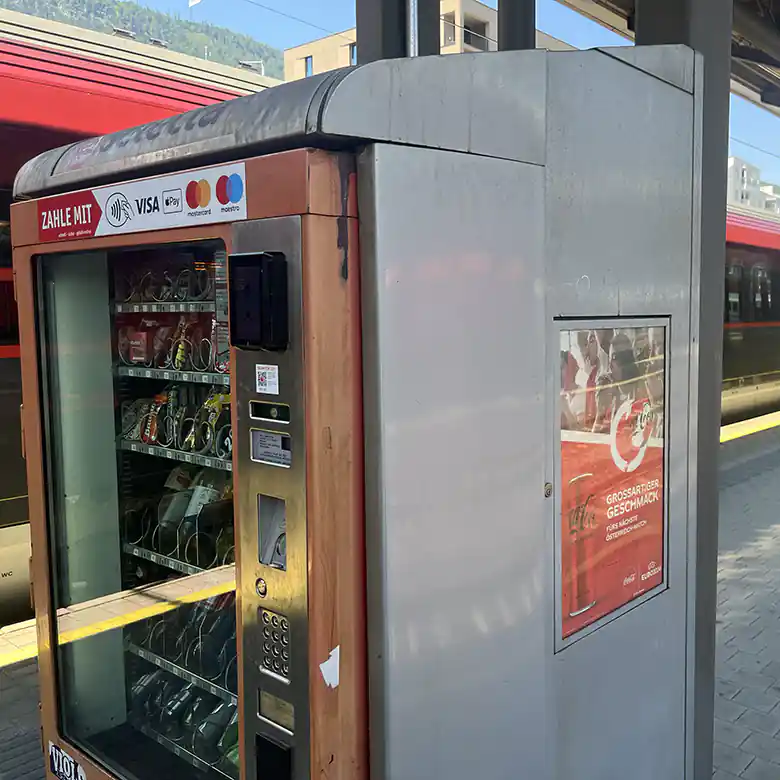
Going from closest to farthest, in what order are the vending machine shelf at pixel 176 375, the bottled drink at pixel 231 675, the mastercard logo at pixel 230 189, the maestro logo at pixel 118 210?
the mastercard logo at pixel 230 189 < the maestro logo at pixel 118 210 < the vending machine shelf at pixel 176 375 < the bottled drink at pixel 231 675

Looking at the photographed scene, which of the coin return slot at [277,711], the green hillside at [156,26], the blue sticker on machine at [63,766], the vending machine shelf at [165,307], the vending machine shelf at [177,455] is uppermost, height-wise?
the green hillside at [156,26]

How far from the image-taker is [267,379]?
174 centimetres

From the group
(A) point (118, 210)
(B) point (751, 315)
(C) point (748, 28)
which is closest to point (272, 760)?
(A) point (118, 210)

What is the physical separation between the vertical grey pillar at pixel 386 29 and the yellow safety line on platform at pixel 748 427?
8.31 metres

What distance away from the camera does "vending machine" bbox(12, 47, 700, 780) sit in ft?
5.52

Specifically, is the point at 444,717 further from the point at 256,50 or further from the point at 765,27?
the point at 765,27

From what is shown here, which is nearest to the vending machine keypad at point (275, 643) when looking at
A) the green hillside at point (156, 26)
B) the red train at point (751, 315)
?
the green hillside at point (156, 26)

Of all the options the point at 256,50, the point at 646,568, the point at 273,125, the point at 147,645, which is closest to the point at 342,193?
the point at 273,125

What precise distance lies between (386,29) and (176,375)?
5.36 feet

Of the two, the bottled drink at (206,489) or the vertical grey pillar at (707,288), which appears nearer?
the vertical grey pillar at (707,288)

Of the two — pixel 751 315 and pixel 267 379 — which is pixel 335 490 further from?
pixel 751 315

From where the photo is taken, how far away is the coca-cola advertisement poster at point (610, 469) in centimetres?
212

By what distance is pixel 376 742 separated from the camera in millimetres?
1763

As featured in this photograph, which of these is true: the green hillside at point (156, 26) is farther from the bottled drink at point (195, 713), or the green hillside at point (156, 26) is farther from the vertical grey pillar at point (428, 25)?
the bottled drink at point (195, 713)
